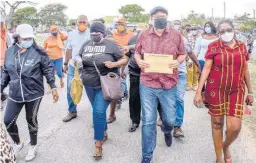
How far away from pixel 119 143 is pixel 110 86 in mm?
1004

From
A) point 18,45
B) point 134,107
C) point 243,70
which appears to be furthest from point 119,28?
point 243,70

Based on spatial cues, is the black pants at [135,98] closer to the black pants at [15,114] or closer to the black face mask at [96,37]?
the black face mask at [96,37]

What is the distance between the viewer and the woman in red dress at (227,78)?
386 cm

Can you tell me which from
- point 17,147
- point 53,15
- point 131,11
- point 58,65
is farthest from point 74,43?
point 53,15

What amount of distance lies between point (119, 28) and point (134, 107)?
213cm

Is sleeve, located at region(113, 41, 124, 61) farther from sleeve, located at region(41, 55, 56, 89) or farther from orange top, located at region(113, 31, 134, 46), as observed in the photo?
orange top, located at region(113, 31, 134, 46)

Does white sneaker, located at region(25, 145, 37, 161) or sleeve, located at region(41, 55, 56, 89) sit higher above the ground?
sleeve, located at region(41, 55, 56, 89)

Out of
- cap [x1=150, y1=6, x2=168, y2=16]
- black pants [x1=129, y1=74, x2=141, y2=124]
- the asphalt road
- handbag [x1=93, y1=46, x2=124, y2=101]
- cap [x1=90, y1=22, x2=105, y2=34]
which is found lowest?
the asphalt road

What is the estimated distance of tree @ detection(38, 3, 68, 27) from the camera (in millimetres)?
84188

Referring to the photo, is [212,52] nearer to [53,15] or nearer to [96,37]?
[96,37]

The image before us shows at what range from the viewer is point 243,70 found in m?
3.97

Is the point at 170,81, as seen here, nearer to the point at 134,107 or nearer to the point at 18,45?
the point at 134,107

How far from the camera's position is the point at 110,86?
4477 millimetres

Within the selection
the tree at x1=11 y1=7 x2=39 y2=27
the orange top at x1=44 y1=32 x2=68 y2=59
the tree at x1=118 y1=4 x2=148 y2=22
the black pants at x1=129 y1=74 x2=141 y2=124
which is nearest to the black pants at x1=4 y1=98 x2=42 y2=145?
the black pants at x1=129 y1=74 x2=141 y2=124
